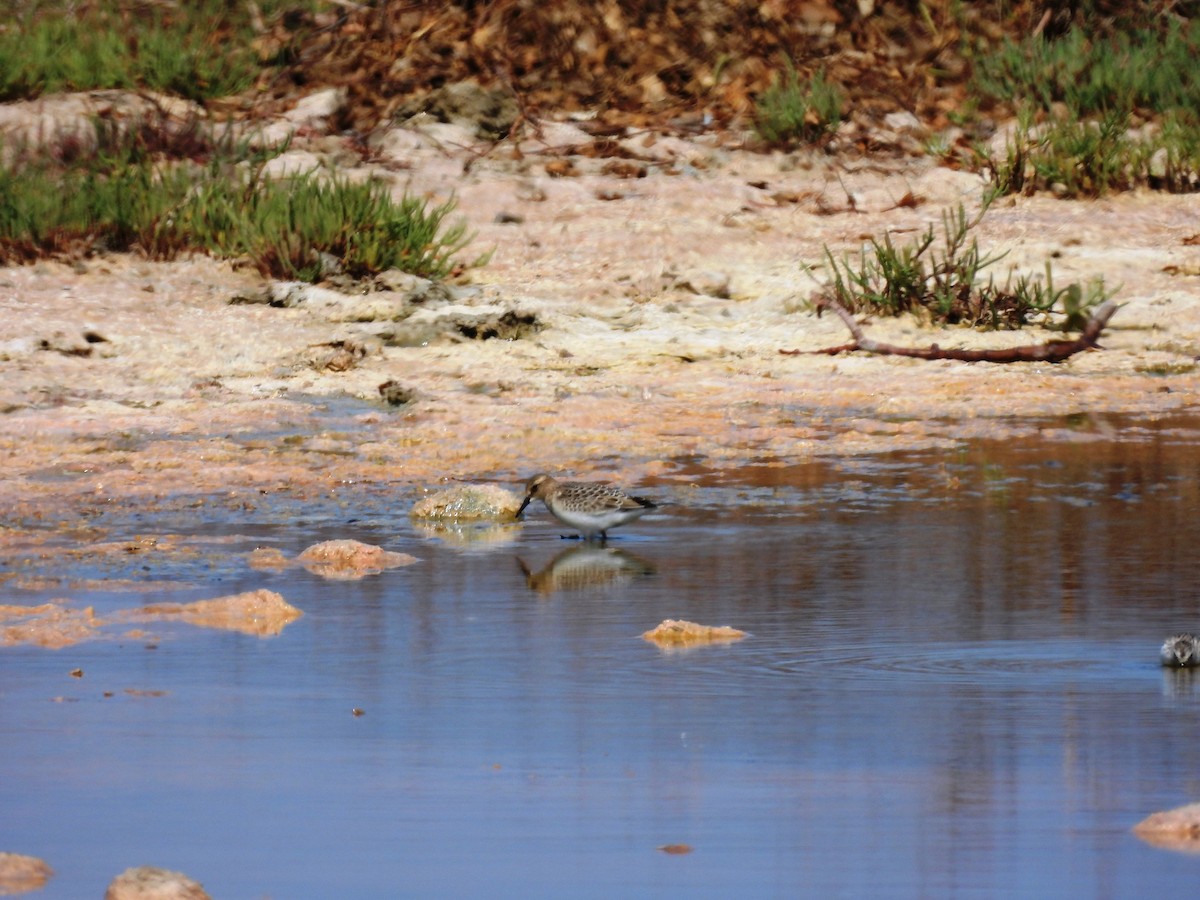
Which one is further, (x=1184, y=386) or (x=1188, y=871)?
(x=1184, y=386)

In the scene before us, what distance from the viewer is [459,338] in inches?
405

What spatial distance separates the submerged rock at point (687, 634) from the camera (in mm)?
4895

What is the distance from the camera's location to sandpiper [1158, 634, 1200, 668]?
4523 millimetres

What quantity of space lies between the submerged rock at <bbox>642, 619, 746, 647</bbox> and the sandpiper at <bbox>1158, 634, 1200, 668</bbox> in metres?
0.92

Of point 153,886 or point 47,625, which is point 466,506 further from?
point 153,886

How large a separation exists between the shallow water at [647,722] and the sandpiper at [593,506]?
87mm

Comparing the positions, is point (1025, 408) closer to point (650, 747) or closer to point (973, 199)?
point (973, 199)

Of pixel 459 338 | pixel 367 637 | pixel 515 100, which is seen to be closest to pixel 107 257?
pixel 459 338

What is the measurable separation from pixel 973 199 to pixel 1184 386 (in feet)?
10.5

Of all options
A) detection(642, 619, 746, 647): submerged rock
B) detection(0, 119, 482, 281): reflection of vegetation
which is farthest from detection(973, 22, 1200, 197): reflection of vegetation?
detection(642, 619, 746, 647): submerged rock

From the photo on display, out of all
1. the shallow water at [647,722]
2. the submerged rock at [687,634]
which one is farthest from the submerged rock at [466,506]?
the submerged rock at [687,634]

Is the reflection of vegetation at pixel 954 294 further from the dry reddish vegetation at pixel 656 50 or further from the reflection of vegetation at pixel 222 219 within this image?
the dry reddish vegetation at pixel 656 50

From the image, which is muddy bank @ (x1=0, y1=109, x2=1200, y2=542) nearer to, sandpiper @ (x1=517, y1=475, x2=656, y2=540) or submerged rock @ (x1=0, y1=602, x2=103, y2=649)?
sandpiper @ (x1=517, y1=475, x2=656, y2=540)

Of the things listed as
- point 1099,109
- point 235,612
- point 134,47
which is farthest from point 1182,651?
point 134,47
